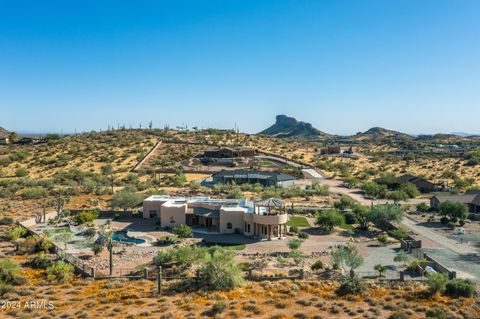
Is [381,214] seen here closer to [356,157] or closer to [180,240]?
[180,240]

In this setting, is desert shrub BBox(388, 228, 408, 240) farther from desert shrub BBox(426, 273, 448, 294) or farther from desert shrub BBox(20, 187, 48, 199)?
desert shrub BBox(20, 187, 48, 199)

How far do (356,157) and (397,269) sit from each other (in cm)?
8326

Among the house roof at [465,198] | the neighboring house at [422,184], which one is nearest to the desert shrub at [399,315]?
the house roof at [465,198]

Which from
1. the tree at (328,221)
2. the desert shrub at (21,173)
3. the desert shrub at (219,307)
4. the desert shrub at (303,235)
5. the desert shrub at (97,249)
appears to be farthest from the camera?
the desert shrub at (21,173)

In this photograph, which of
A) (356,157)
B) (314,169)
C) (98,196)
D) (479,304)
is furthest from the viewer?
(356,157)

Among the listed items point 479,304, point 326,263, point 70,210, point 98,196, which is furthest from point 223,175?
point 479,304

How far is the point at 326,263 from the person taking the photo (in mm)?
31609

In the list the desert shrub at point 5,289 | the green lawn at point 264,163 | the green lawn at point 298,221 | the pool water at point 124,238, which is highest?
the green lawn at point 264,163

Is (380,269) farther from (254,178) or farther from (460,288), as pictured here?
(254,178)

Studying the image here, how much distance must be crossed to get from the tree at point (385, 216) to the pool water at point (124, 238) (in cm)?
2352

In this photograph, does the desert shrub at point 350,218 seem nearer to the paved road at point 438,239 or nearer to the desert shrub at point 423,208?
the paved road at point 438,239

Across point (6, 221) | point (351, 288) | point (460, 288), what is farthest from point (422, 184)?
point (6, 221)

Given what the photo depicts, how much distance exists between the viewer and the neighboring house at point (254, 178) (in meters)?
71.9

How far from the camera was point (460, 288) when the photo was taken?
2542cm
